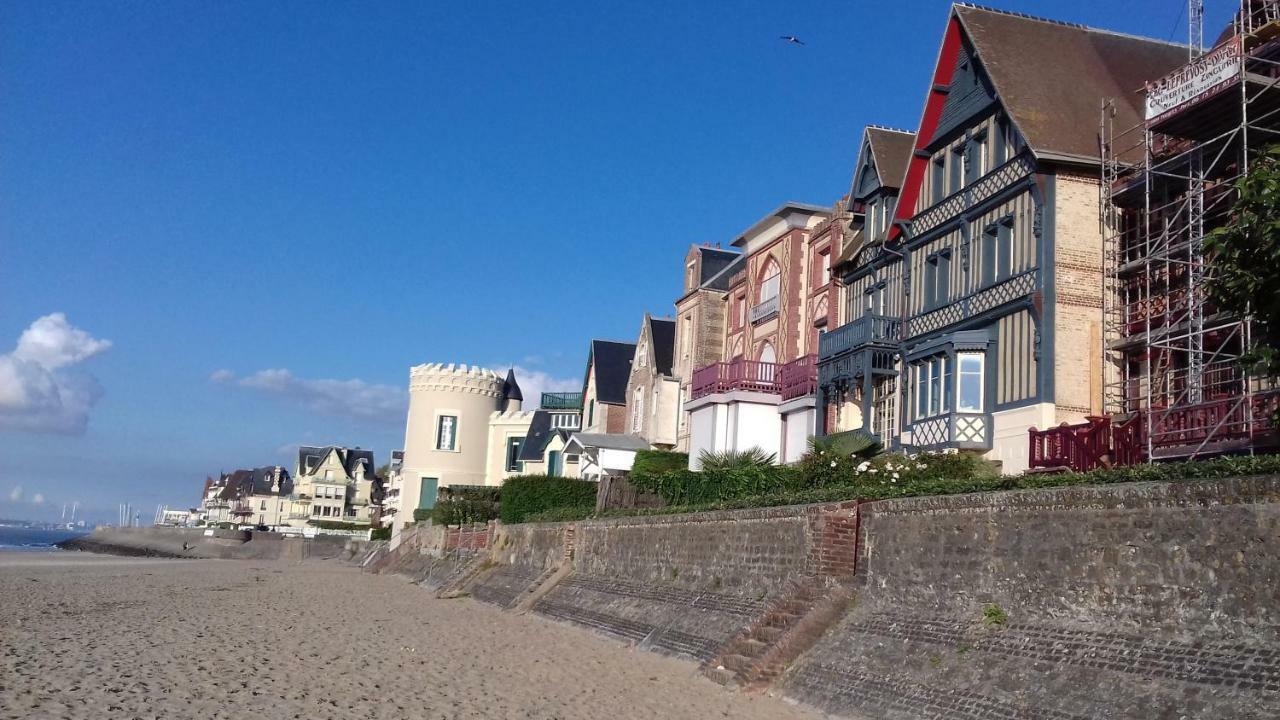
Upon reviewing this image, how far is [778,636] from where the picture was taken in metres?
14.0

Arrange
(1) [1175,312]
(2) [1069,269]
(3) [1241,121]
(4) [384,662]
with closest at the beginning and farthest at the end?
(4) [384,662], (3) [1241,121], (1) [1175,312], (2) [1069,269]

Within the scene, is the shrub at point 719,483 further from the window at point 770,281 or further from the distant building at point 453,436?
the distant building at point 453,436

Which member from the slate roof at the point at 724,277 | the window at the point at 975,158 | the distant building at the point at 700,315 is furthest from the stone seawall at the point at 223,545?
the window at the point at 975,158

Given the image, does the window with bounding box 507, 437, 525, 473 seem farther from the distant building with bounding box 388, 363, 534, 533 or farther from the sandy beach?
the sandy beach

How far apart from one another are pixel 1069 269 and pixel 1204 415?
422cm

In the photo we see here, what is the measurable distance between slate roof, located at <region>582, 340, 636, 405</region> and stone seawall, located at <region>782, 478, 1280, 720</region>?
112ft

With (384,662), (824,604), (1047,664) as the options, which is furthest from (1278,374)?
(384,662)

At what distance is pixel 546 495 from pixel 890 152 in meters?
14.6

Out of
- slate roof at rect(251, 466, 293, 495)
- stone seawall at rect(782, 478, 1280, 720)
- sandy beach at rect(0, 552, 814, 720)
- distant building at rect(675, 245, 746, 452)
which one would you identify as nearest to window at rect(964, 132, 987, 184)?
stone seawall at rect(782, 478, 1280, 720)

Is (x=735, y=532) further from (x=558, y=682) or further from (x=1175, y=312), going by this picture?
(x=1175, y=312)

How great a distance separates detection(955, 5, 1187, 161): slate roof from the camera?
21344 mm

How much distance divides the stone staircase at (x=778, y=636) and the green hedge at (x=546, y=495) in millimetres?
17989

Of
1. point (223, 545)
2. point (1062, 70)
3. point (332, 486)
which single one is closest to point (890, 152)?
point (1062, 70)

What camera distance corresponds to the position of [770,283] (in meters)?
34.5
